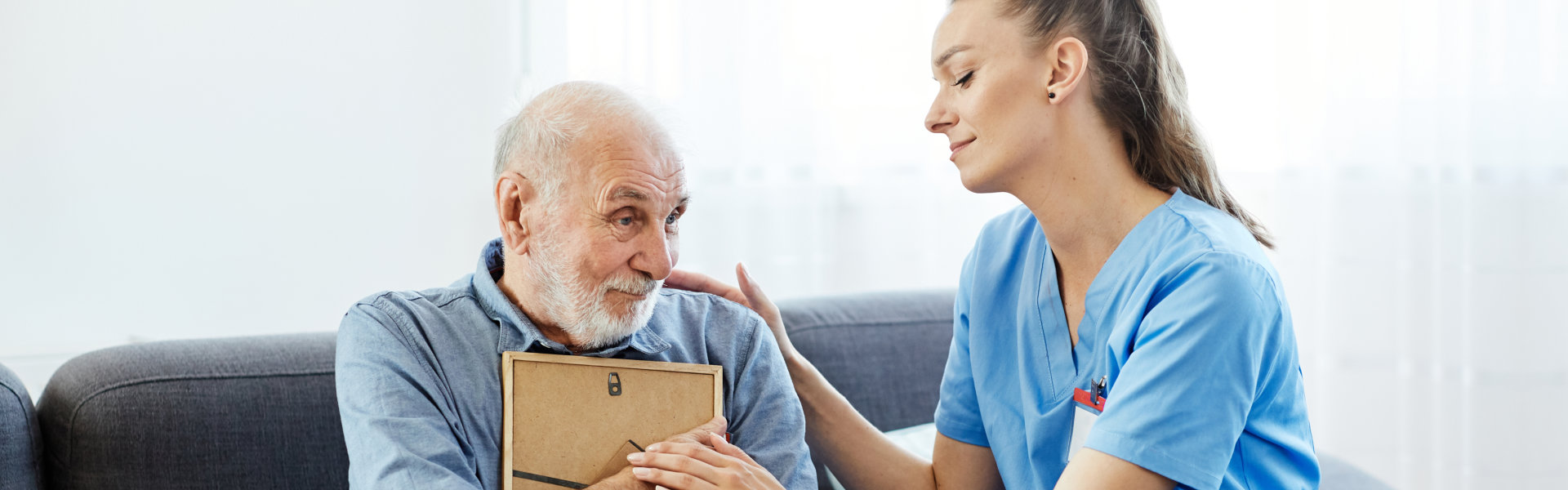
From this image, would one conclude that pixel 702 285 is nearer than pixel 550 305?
No

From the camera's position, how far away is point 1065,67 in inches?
43.4

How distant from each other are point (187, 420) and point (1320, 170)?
211 cm

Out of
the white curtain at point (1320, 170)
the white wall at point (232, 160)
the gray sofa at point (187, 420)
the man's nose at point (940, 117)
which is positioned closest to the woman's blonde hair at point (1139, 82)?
the man's nose at point (940, 117)

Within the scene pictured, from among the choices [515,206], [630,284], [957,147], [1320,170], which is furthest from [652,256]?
[1320,170]

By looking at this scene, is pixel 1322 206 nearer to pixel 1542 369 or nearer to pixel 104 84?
pixel 1542 369

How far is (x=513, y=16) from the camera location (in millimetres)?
2170

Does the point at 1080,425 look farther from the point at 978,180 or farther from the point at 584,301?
the point at 584,301

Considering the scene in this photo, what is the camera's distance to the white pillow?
1472 millimetres

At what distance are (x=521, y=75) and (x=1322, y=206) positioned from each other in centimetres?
173

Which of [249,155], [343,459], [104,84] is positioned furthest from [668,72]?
→ [343,459]

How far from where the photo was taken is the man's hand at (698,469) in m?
1.00

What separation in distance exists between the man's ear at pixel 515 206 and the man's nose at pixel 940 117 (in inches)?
17.8

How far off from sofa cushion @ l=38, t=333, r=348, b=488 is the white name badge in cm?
89

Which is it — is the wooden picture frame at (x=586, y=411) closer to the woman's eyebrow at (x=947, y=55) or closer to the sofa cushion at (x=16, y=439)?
the woman's eyebrow at (x=947, y=55)
